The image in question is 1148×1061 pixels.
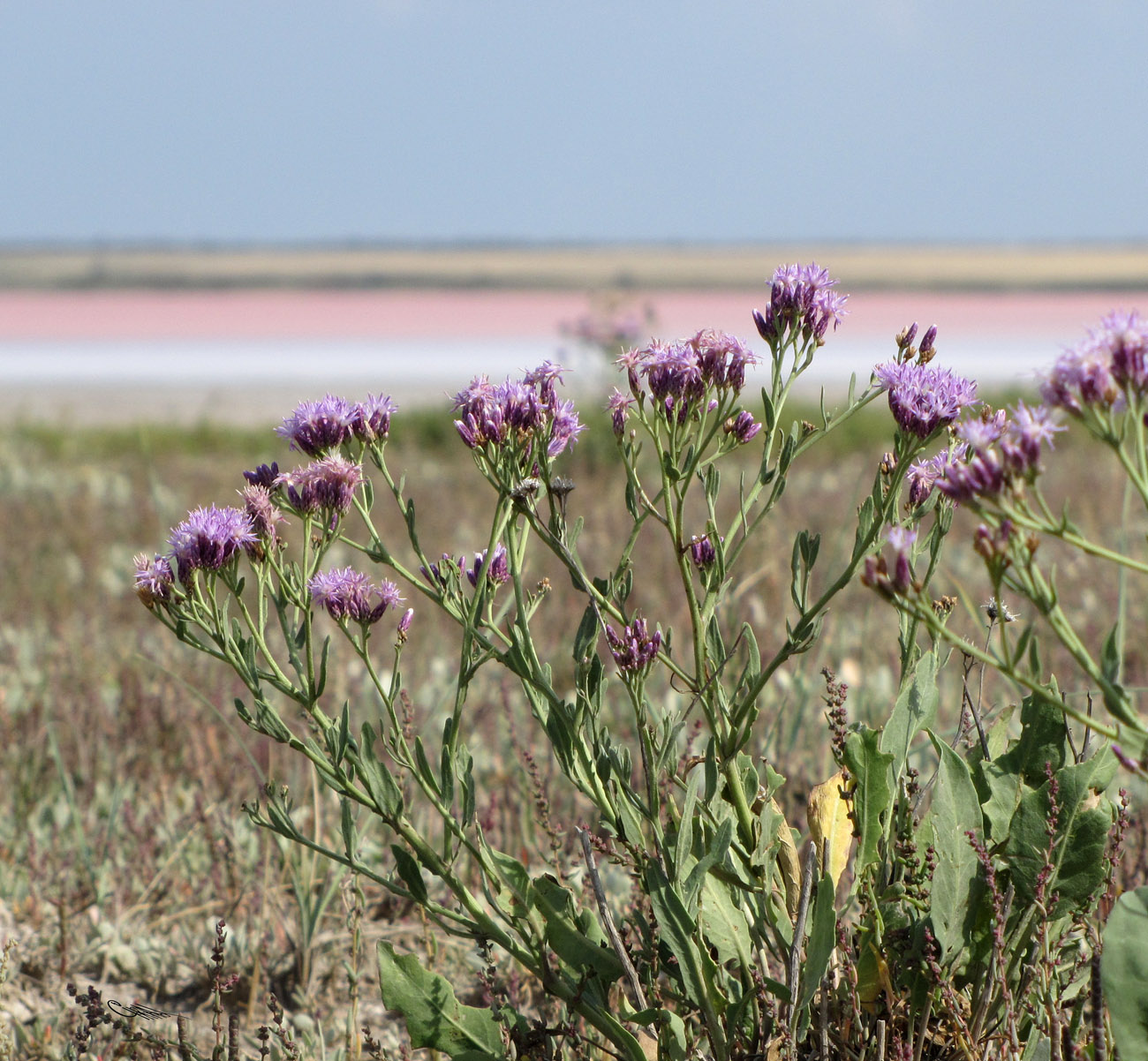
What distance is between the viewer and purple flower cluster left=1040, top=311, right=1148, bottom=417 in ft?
3.95

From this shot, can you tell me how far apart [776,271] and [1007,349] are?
36.8 metres

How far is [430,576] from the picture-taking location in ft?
5.65

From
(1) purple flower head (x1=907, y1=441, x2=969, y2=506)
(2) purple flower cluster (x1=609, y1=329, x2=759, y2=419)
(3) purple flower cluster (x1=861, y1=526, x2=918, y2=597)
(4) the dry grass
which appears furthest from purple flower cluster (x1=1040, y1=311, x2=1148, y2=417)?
(4) the dry grass

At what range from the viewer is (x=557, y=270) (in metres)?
89.9

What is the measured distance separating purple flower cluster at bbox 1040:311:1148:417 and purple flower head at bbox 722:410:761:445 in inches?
22.4

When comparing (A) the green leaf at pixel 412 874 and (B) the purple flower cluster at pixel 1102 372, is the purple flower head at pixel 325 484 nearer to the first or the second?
(A) the green leaf at pixel 412 874

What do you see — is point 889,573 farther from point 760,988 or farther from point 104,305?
point 104,305

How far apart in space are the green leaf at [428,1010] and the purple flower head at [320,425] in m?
0.67

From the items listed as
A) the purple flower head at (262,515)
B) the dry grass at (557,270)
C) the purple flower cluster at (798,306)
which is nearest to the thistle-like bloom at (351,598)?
the purple flower head at (262,515)

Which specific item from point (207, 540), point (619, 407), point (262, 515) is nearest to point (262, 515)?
point (262, 515)

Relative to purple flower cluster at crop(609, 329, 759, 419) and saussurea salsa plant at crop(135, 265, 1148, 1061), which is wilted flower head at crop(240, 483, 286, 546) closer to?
saussurea salsa plant at crop(135, 265, 1148, 1061)

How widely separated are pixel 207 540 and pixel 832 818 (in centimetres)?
98

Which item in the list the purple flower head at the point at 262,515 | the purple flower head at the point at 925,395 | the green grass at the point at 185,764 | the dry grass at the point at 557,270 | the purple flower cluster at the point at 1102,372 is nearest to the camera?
the purple flower cluster at the point at 1102,372

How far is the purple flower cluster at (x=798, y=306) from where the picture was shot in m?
1.72
